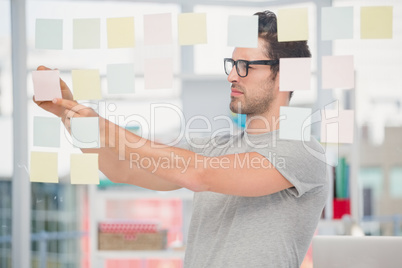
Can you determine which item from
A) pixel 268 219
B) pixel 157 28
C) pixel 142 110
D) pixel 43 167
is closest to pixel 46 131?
pixel 43 167

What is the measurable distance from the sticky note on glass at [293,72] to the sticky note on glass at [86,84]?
0.46 meters

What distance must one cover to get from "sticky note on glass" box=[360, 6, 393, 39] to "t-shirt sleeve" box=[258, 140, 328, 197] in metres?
0.30

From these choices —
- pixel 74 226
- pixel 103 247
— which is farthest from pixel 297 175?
pixel 74 226

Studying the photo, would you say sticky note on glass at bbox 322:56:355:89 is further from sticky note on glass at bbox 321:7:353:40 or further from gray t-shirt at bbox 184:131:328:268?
gray t-shirt at bbox 184:131:328:268

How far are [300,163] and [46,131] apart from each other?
66 cm

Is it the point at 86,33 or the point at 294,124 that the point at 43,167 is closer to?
the point at 86,33

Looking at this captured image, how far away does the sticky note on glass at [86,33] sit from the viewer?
1400 mm

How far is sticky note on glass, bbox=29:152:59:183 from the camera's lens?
1416 mm

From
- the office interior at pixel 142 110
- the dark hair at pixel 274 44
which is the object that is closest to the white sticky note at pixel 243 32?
the dark hair at pixel 274 44

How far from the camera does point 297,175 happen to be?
1.26 m

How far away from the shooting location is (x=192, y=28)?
133 cm

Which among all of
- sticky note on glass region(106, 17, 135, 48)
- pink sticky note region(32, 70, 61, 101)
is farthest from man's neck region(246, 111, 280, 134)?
pink sticky note region(32, 70, 61, 101)

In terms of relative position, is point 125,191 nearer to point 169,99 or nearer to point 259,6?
point 169,99

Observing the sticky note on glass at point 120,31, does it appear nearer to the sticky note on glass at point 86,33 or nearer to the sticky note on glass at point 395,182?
the sticky note on glass at point 86,33
